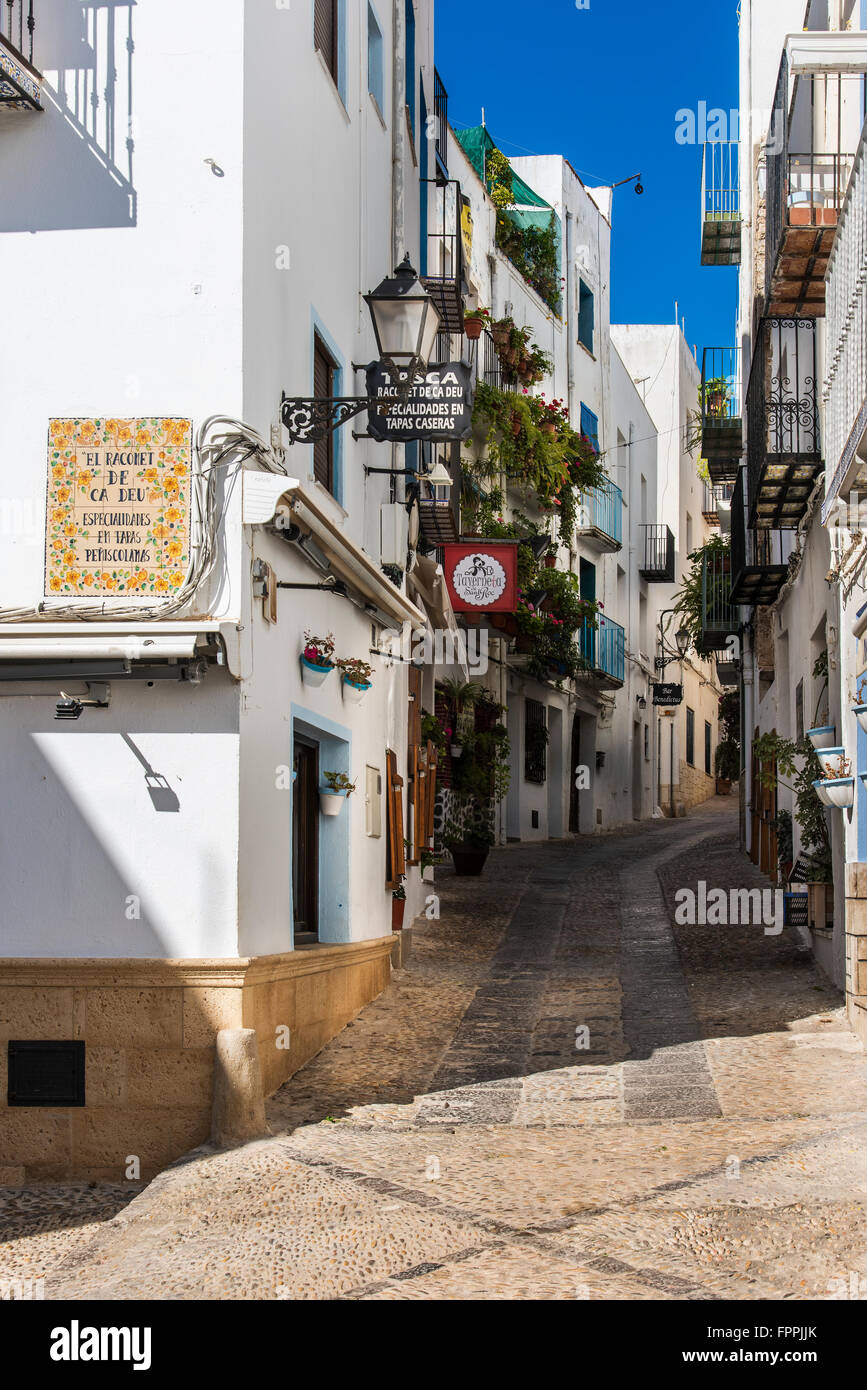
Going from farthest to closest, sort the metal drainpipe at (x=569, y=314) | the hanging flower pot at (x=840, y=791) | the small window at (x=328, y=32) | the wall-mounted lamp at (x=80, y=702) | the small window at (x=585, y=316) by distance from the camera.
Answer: the small window at (x=585, y=316) < the metal drainpipe at (x=569, y=314) < the small window at (x=328, y=32) < the hanging flower pot at (x=840, y=791) < the wall-mounted lamp at (x=80, y=702)

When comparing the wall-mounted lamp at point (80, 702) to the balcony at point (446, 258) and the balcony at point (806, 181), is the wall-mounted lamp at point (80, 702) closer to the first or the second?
the balcony at point (806, 181)

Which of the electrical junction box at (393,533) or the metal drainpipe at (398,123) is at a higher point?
the metal drainpipe at (398,123)

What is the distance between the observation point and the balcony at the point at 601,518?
92.2ft

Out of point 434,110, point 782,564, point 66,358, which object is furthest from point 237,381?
point 434,110

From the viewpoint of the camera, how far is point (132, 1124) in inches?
323

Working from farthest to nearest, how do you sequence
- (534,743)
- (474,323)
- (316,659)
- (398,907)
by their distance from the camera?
(534,743)
(474,323)
(398,907)
(316,659)

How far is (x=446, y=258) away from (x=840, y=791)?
34.9 feet

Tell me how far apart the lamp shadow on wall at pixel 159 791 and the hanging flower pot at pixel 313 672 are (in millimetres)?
1903

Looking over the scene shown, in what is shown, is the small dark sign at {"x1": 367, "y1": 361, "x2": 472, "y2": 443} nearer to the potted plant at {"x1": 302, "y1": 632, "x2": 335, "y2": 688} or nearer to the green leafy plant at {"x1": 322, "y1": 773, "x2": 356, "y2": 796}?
the potted plant at {"x1": 302, "y1": 632, "x2": 335, "y2": 688}

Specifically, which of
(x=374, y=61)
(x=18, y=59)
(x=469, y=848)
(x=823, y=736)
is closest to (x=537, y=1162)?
(x=823, y=736)

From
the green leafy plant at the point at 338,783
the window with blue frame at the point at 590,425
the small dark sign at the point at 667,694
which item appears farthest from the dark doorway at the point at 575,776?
the green leafy plant at the point at 338,783

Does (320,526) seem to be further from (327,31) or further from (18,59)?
(327,31)

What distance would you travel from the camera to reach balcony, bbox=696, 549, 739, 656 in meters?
23.4

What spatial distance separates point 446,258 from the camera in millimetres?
18938
